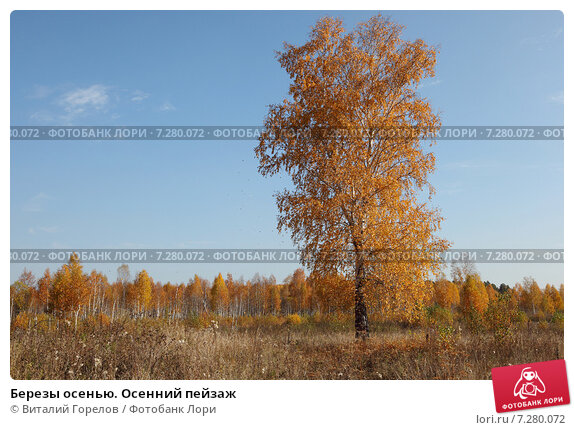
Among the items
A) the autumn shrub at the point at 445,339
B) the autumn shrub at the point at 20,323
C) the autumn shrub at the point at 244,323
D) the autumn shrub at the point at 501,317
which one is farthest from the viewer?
the autumn shrub at the point at 244,323

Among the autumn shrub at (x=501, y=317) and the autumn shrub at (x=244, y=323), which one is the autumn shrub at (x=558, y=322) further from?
the autumn shrub at (x=244, y=323)

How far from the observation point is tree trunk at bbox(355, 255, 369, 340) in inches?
431

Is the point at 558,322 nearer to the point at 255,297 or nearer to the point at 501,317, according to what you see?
the point at 501,317

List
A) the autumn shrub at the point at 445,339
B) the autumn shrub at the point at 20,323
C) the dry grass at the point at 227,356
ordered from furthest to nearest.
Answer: the autumn shrub at the point at 20,323 < the autumn shrub at the point at 445,339 < the dry grass at the point at 227,356

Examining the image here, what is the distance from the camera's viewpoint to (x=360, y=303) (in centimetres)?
1138
